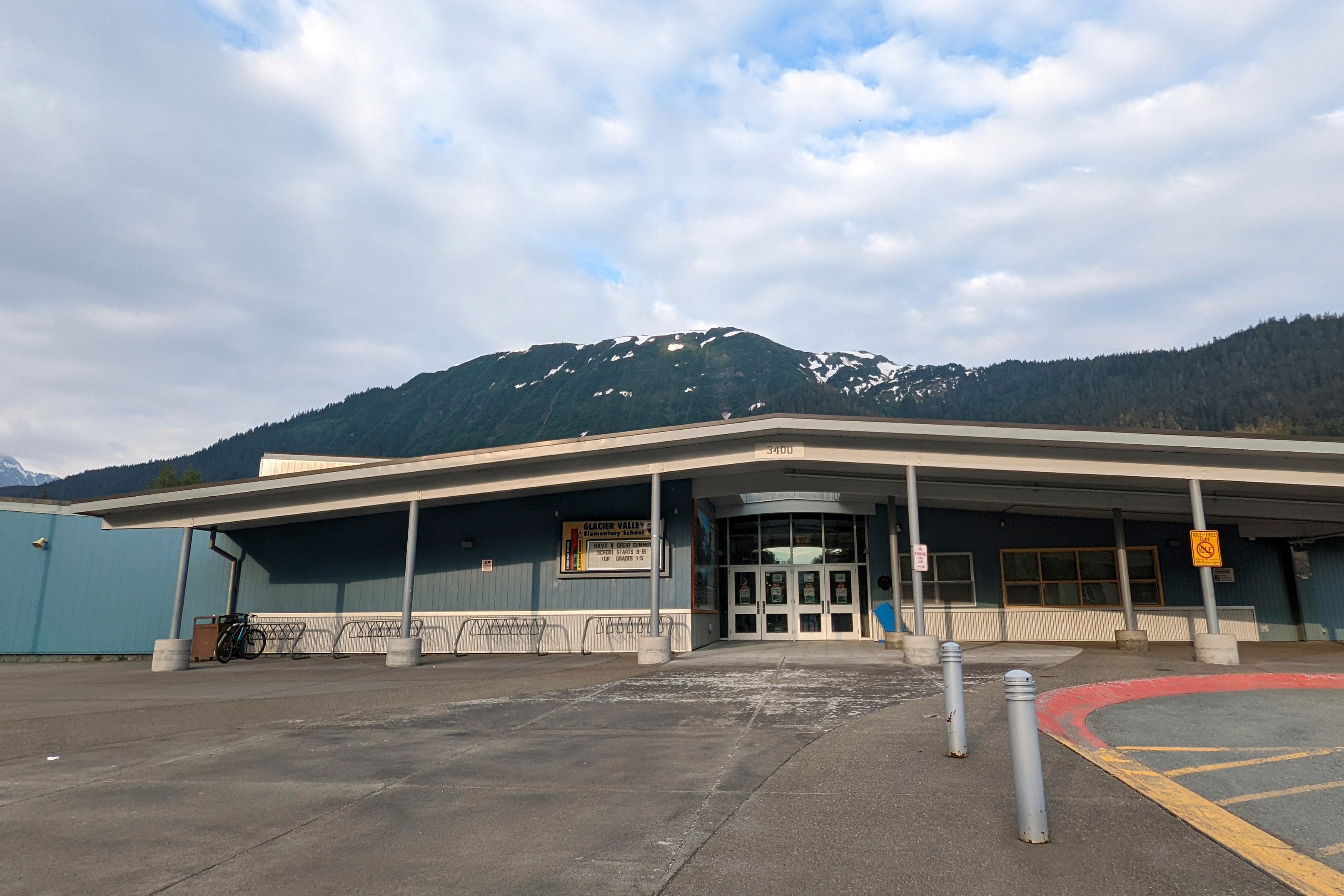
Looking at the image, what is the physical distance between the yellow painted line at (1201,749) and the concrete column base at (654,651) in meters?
8.92

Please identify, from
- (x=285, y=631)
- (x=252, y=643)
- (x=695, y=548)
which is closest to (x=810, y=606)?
(x=695, y=548)

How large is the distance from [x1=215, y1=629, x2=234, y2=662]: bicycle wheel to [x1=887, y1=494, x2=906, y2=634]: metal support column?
52.0ft

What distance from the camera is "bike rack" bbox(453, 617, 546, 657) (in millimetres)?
17891

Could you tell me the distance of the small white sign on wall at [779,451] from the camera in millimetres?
15734

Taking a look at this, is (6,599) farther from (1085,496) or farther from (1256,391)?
(1256,391)

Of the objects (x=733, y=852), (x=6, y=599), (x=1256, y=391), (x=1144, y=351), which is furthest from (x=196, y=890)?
(x=1144, y=351)

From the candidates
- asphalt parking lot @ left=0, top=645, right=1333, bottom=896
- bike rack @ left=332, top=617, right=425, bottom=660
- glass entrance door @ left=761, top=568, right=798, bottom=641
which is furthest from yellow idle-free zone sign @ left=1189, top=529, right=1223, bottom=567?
bike rack @ left=332, top=617, right=425, bottom=660

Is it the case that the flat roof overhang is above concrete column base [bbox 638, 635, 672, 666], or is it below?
above

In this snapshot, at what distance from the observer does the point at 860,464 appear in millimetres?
15867

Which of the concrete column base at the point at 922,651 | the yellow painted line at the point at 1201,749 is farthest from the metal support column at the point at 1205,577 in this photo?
the yellow painted line at the point at 1201,749

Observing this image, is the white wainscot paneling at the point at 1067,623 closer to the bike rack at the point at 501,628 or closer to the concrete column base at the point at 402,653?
the bike rack at the point at 501,628

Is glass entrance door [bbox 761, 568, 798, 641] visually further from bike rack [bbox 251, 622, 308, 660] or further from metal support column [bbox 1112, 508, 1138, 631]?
bike rack [bbox 251, 622, 308, 660]

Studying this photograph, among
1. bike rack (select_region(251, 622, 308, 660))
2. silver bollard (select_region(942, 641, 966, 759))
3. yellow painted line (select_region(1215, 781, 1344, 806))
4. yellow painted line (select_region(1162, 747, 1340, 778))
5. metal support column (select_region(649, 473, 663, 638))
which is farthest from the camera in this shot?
bike rack (select_region(251, 622, 308, 660))

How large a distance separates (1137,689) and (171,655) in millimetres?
17564
